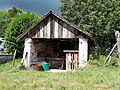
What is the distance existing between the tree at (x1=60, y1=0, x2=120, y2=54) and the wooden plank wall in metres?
13.7

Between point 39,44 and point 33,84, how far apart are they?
12688mm

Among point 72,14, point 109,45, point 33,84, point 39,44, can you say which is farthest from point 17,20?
point 33,84

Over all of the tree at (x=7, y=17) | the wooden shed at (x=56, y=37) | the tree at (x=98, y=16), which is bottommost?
the wooden shed at (x=56, y=37)

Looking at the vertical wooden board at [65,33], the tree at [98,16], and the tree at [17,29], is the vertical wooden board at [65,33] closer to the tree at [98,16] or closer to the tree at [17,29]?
the tree at [17,29]

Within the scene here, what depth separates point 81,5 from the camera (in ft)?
116

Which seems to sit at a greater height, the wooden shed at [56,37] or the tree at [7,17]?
the tree at [7,17]

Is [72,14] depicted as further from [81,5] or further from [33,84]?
[33,84]

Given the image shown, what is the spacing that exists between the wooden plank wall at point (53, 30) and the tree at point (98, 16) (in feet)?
45.1

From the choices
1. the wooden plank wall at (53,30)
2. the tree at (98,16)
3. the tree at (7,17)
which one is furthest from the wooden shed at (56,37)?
the tree at (7,17)

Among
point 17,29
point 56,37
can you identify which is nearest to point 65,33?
point 56,37

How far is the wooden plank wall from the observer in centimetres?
1912

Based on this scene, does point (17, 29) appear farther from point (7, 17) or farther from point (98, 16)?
point (7, 17)

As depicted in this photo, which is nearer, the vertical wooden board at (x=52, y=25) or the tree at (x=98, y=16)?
the vertical wooden board at (x=52, y=25)

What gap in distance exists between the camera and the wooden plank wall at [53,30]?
1912cm
